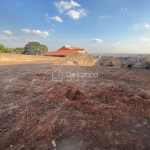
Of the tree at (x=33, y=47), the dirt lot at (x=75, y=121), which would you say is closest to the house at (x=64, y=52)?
the tree at (x=33, y=47)

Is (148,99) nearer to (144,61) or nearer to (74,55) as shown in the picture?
(144,61)

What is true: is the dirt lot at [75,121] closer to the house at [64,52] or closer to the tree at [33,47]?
the house at [64,52]

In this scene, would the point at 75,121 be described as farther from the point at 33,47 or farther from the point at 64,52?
the point at 33,47

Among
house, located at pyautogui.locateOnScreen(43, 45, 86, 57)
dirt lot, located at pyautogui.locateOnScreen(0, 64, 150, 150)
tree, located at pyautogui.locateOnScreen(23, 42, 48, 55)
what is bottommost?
dirt lot, located at pyautogui.locateOnScreen(0, 64, 150, 150)

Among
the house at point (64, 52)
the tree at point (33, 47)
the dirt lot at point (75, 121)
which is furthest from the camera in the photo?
the tree at point (33, 47)

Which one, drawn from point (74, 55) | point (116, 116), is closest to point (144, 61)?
point (74, 55)

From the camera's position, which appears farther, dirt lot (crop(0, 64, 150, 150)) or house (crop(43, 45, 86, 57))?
house (crop(43, 45, 86, 57))

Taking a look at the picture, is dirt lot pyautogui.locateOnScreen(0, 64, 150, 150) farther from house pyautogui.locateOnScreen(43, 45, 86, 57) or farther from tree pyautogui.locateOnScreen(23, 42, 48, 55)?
tree pyautogui.locateOnScreen(23, 42, 48, 55)

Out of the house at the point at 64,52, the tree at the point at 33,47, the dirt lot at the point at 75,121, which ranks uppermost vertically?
the tree at the point at 33,47

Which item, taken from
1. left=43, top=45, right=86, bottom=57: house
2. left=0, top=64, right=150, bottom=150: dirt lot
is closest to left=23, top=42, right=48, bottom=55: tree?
left=43, top=45, right=86, bottom=57: house

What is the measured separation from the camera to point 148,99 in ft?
12.7

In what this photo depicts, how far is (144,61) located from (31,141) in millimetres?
13287

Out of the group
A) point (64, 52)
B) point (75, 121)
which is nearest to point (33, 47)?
point (64, 52)

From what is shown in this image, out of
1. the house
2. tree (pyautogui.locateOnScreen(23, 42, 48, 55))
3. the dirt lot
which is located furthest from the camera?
tree (pyautogui.locateOnScreen(23, 42, 48, 55))
